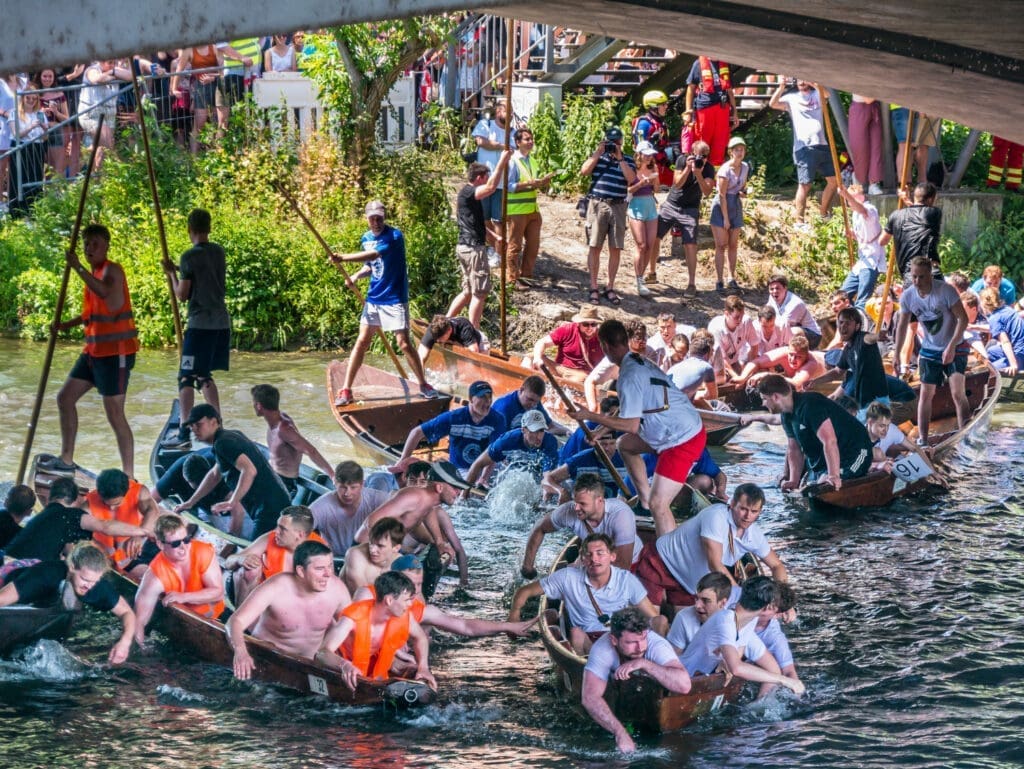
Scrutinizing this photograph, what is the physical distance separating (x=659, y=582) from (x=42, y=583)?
3.84m

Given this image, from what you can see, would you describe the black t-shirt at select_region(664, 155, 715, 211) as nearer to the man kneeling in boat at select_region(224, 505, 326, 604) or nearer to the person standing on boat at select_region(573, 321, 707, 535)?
the person standing on boat at select_region(573, 321, 707, 535)

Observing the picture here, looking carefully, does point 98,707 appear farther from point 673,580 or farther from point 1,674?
point 673,580

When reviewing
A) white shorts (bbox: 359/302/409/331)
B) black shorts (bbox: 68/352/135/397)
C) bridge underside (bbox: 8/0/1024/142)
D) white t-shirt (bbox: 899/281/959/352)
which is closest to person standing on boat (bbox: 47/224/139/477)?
black shorts (bbox: 68/352/135/397)

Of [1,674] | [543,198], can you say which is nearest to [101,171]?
[543,198]

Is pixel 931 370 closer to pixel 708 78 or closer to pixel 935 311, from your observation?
pixel 935 311

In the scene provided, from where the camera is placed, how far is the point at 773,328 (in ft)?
50.7

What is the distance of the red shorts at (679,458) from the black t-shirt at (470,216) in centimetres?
647

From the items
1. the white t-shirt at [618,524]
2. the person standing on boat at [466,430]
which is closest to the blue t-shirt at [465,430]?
the person standing on boat at [466,430]

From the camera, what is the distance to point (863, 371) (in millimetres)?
13414

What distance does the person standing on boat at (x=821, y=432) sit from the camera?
11.7 m

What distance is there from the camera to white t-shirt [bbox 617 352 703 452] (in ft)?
33.4

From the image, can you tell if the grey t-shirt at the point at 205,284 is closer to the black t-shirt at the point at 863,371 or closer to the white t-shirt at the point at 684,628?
the black t-shirt at the point at 863,371

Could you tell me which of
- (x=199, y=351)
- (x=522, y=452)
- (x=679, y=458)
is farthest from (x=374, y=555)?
(x=199, y=351)

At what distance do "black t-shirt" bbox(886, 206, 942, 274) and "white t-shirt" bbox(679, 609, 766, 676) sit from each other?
8.19m
